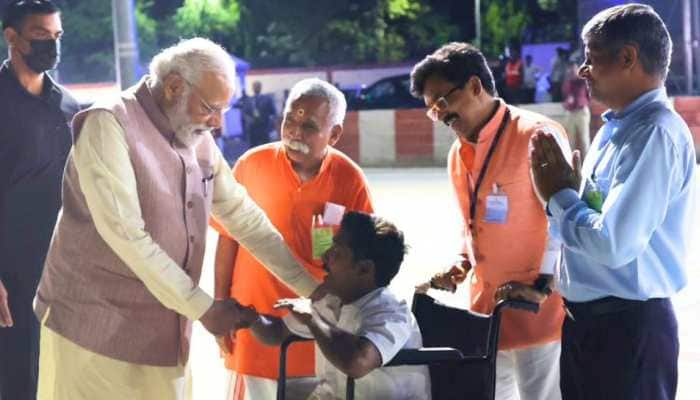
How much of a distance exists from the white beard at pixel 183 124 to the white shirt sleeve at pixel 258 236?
16.8 inches

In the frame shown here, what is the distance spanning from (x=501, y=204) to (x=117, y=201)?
131cm

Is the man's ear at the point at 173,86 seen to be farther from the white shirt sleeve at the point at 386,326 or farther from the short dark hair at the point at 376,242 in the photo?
the white shirt sleeve at the point at 386,326

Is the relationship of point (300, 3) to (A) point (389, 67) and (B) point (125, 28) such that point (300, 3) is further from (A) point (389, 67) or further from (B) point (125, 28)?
(B) point (125, 28)

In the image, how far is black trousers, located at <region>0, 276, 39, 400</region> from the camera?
15.0 ft

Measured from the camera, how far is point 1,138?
14.6ft

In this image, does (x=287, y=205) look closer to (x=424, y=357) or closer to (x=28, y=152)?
(x=424, y=357)

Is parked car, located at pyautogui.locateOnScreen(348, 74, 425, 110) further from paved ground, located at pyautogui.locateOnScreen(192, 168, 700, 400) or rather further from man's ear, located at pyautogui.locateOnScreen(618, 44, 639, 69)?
man's ear, located at pyautogui.locateOnScreen(618, 44, 639, 69)

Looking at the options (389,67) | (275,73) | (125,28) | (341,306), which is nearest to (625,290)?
(341,306)

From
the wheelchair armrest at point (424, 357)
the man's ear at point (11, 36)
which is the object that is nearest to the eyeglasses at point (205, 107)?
the wheelchair armrest at point (424, 357)

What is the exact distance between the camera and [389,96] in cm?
2586

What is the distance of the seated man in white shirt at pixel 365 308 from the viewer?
128 inches

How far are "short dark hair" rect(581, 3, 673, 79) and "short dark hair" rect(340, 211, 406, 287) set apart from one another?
83 centimetres

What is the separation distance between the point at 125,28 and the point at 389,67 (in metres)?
24.4

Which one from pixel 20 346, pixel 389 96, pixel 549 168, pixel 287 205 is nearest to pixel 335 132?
pixel 287 205
